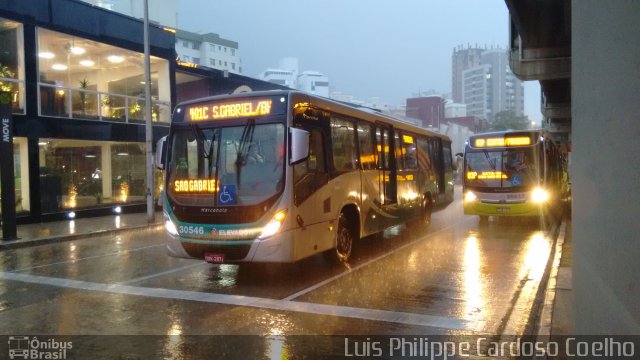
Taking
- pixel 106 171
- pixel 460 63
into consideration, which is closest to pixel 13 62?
pixel 106 171

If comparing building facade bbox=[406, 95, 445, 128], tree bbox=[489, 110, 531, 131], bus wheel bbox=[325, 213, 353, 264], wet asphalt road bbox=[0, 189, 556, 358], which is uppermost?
building facade bbox=[406, 95, 445, 128]

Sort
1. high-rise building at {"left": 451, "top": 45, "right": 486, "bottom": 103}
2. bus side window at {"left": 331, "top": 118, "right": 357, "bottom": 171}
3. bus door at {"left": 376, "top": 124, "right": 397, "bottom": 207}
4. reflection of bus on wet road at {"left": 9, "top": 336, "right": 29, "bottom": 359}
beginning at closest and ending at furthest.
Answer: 1. reflection of bus on wet road at {"left": 9, "top": 336, "right": 29, "bottom": 359}
2. bus side window at {"left": 331, "top": 118, "right": 357, "bottom": 171}
3. bus door at {"left": 376, "top": 124, "right": 397, "bottom": 207}
4. high-rise building at {"left": 451, "top": 45, "right": 486, "bottom": 103}

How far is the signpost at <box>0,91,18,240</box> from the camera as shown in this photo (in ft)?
44.9

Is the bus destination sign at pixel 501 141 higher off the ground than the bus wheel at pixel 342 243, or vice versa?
the bus destination sign at pixel 501 141

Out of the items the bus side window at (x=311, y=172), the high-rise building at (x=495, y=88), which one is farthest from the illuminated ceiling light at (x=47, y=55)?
the high-rise building at (x=495, y=88)

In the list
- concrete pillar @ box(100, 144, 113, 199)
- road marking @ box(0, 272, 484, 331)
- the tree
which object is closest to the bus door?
road marking @ box(0, 272, 484, 331)

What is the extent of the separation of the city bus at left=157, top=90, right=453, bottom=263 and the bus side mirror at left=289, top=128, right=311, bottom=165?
15mm

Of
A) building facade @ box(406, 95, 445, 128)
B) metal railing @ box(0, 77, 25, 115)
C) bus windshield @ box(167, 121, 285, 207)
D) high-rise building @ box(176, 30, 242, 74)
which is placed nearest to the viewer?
bus windshield @ box(167, 121, 285, 207)

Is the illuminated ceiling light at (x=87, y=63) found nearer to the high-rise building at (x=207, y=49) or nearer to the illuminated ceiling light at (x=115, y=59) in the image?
the illuminated ceiling light at (x=115, y=59)

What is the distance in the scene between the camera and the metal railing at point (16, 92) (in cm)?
1764

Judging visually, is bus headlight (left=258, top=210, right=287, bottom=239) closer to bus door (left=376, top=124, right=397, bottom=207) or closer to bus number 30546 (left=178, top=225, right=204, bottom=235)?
bus number 30546 (left=178, top=225, right=204, bottom=235)

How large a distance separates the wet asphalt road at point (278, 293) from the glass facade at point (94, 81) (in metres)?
9.02

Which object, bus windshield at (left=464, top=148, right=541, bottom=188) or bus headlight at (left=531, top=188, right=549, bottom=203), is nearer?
bus headlight at (left=531, top=188, right=549, bottom=203)

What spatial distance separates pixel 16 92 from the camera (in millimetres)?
17906
